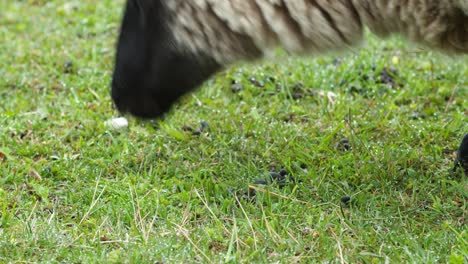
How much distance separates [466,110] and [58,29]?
356 cm

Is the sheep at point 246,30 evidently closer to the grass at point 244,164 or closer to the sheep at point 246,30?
the sheep at point 246,30

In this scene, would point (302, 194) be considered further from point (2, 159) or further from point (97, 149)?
point (2, 159)

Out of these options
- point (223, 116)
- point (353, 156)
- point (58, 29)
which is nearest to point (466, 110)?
point (353, 156)

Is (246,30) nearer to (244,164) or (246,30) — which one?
(246,30)

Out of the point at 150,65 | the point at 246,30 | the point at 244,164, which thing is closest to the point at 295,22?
the point at 246,30

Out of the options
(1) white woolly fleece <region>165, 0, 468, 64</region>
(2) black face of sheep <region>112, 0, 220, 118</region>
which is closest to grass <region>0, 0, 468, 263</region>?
(1) white woolly fleece <region>165, 0, 468, 64</region>

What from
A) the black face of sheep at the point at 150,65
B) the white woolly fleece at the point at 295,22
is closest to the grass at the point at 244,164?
the white woolly fleece at the point at 295,22

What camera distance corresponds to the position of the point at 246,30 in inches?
128

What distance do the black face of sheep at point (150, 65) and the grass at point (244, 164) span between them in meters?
0.51

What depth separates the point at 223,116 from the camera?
486 centimetres

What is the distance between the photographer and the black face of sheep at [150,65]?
335 cm

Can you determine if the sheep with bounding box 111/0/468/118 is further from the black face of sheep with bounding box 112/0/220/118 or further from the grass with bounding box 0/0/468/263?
the grass with bounding box 0/0/468/263

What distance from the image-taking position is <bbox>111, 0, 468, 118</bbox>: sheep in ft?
10.7

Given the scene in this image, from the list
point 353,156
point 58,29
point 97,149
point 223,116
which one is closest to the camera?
point 353,156
